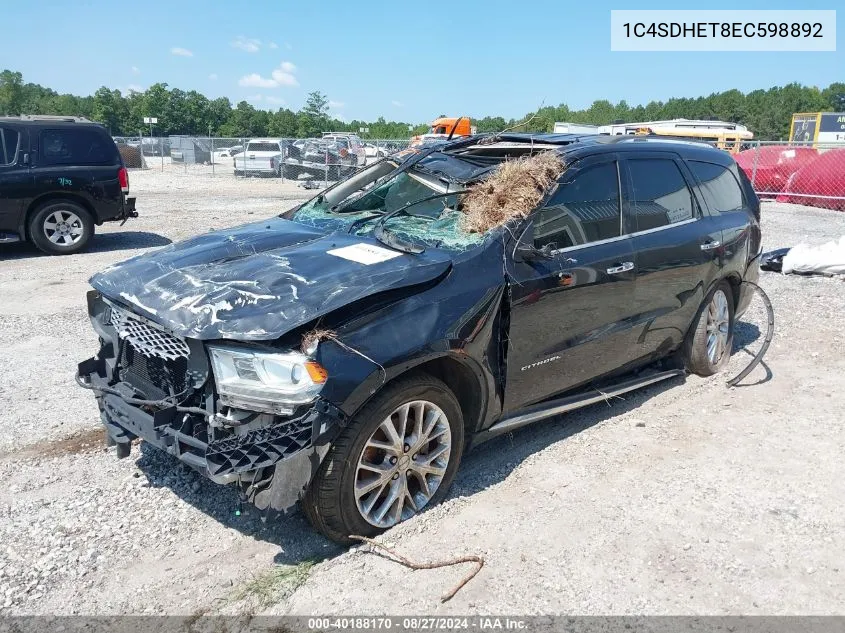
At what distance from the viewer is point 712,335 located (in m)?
5.60

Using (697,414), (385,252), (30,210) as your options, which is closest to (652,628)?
(385,252)

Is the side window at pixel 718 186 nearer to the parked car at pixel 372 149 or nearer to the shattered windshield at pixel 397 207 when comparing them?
the shattered windshield at pixel 397 207

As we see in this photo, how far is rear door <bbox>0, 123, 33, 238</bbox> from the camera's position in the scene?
32.9 ft

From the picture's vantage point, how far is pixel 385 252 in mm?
3605

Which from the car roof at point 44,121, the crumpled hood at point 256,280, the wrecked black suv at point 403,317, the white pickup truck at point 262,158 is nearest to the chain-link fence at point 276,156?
the white pickup truck at point 262,158

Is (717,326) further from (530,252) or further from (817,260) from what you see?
(817,260)

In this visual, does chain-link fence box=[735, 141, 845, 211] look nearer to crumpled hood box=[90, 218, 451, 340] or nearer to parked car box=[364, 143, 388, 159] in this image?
parked car box=[364, 143, 388, 159]

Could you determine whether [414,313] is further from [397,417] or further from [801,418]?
[801,418]

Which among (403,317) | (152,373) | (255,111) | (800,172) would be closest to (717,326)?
(403,317)

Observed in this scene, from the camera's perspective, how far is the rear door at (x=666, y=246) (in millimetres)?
4590

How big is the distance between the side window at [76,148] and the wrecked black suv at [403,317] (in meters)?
7.36

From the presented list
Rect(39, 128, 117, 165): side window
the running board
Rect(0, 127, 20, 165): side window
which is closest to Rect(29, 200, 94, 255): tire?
Rect(39, 128, 117, 165): side window

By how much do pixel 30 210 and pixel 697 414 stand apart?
32.5ft

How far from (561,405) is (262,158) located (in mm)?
27622
